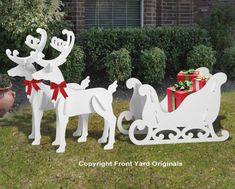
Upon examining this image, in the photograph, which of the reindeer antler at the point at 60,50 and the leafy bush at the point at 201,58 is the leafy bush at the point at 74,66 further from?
the reindeer antler at the point at 60,50

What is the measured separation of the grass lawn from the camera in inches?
187

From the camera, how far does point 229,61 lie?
1004 cm

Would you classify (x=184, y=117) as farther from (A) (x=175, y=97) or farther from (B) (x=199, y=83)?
(B) (x=199, y=83)

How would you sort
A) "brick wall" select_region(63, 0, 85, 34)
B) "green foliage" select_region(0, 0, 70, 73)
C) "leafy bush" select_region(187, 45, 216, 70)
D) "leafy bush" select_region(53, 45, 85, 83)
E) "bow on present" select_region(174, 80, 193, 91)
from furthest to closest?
"brick wall" select_region(63, 0, 85, 34) → "leafy bush" select_region(187, 45, 216, 70) → "leafy bush" select_region(53, 45, 85, 83) → "green foliage" select_region(0, 0, 70, 73) → "bow on present" select_region(174, 80, 193, 91)

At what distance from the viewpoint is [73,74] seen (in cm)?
878

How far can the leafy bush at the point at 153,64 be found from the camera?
8.99m

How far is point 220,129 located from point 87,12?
5093 mm

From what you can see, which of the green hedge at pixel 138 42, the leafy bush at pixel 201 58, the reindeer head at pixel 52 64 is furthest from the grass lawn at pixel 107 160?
the leafy bush at pixel 201 58

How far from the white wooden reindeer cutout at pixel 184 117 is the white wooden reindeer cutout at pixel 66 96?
41cm

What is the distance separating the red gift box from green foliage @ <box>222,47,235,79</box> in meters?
4.20

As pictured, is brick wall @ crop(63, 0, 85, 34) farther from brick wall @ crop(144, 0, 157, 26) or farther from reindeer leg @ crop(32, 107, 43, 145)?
reindeer leg @ crop(32, 107, 43, 145)

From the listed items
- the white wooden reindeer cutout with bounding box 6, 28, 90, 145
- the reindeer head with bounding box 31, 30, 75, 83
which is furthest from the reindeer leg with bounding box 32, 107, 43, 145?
the reindeer head with bounding box 31, 30, 75, 83

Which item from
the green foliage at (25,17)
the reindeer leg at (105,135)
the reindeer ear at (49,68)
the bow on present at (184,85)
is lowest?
the reindeer leg at (105,135)

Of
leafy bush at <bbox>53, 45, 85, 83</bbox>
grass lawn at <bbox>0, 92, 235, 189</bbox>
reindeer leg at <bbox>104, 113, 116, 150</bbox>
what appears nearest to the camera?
grass lawn at <bbox>0, 92, 235, 189</bbox>
